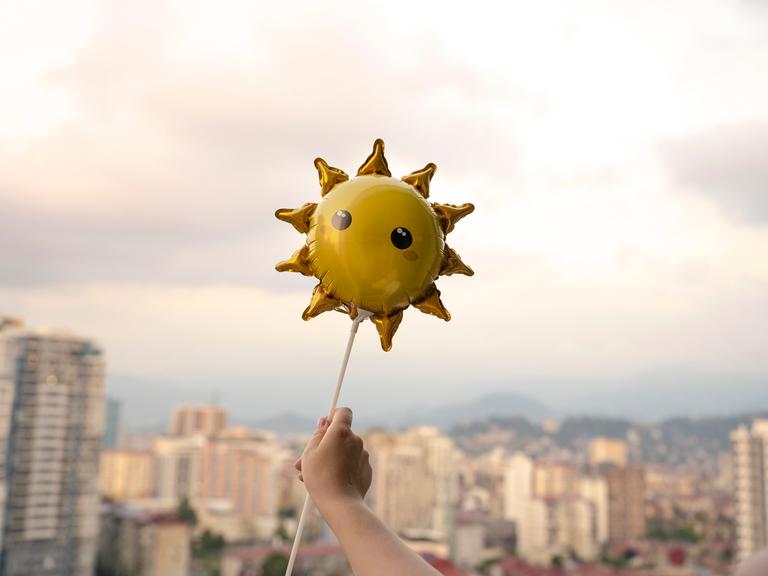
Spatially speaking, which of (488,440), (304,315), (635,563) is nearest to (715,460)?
(488,440)

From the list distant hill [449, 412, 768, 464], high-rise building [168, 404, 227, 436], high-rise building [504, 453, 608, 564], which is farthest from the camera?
distant hill [449, 412, 768, 464]

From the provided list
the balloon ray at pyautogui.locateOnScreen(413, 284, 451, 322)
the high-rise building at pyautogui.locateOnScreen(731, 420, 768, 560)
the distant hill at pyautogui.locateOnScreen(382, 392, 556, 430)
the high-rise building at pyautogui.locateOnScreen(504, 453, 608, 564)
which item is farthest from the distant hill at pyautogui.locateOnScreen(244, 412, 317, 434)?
the balloon ray at pyautogui.locateOnScreen(413, 284, 451, 322)

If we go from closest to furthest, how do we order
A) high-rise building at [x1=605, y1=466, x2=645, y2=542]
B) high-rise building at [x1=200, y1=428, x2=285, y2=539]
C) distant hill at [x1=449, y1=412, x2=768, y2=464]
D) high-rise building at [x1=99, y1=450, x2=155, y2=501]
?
1. high-rise building at [x1=200, y1=428, x2=285, y2=539]
2. high-rise building at [x1=605, y1=466, x2=645, y2=542]
3. high-rise building at [x1=99, y1=450, x2=155, y2=501]
4. distant hill at [x1=449, y1=412, x2=768, y2=464]

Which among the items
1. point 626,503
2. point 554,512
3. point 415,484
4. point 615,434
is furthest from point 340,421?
point 615,434

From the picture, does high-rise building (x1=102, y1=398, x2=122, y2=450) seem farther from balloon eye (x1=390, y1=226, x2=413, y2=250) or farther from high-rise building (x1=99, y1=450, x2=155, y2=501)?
balloon eye (x1=390, y1=226, x2=413, y2=250)

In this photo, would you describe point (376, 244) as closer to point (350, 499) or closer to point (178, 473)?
point (350, 499)

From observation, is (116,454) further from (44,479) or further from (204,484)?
(44,479)
